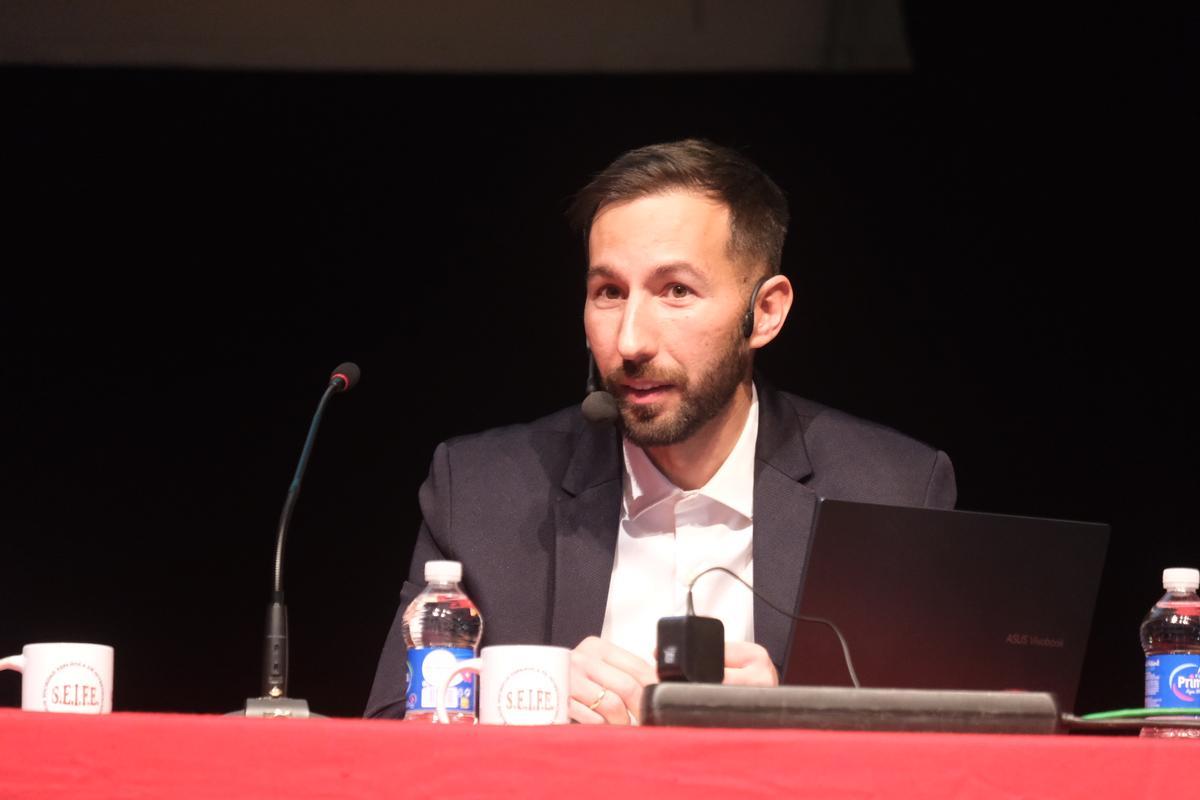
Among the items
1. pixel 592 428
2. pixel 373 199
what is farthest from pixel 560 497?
pixel 373 199

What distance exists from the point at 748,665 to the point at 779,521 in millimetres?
591

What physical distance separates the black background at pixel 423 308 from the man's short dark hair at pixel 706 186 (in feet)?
2.32

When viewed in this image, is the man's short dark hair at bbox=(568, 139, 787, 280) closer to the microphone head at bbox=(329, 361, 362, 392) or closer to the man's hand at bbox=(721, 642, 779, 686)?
the microphone head at bbox=(329, 361, 362, 392)

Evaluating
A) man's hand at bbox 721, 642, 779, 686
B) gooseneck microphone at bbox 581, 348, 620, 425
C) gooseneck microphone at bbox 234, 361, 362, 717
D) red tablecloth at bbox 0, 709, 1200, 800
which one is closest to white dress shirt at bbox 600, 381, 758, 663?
gooseneck microphone at bbox 581, 348, 620, 425

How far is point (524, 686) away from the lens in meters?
1.22

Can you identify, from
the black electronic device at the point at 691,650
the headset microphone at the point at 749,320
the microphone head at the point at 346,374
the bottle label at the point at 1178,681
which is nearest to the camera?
the black electronic device at the point at 691,650

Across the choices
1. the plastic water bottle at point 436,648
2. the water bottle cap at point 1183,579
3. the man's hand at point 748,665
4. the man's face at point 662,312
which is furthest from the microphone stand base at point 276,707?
the water bottle cap at point 1183,579

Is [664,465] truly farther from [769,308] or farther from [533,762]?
[533,762]

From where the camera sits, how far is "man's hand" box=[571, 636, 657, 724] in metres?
1.52

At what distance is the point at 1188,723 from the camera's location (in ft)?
3.85

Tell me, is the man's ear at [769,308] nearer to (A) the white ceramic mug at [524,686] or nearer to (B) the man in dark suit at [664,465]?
(B) the man in dark suit at [664,465]

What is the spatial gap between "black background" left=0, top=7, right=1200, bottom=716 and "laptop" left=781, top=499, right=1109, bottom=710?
1.55m

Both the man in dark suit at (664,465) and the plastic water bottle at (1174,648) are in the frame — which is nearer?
the plastic water bottle at (1174,648)

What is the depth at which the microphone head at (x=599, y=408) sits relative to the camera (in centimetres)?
195
